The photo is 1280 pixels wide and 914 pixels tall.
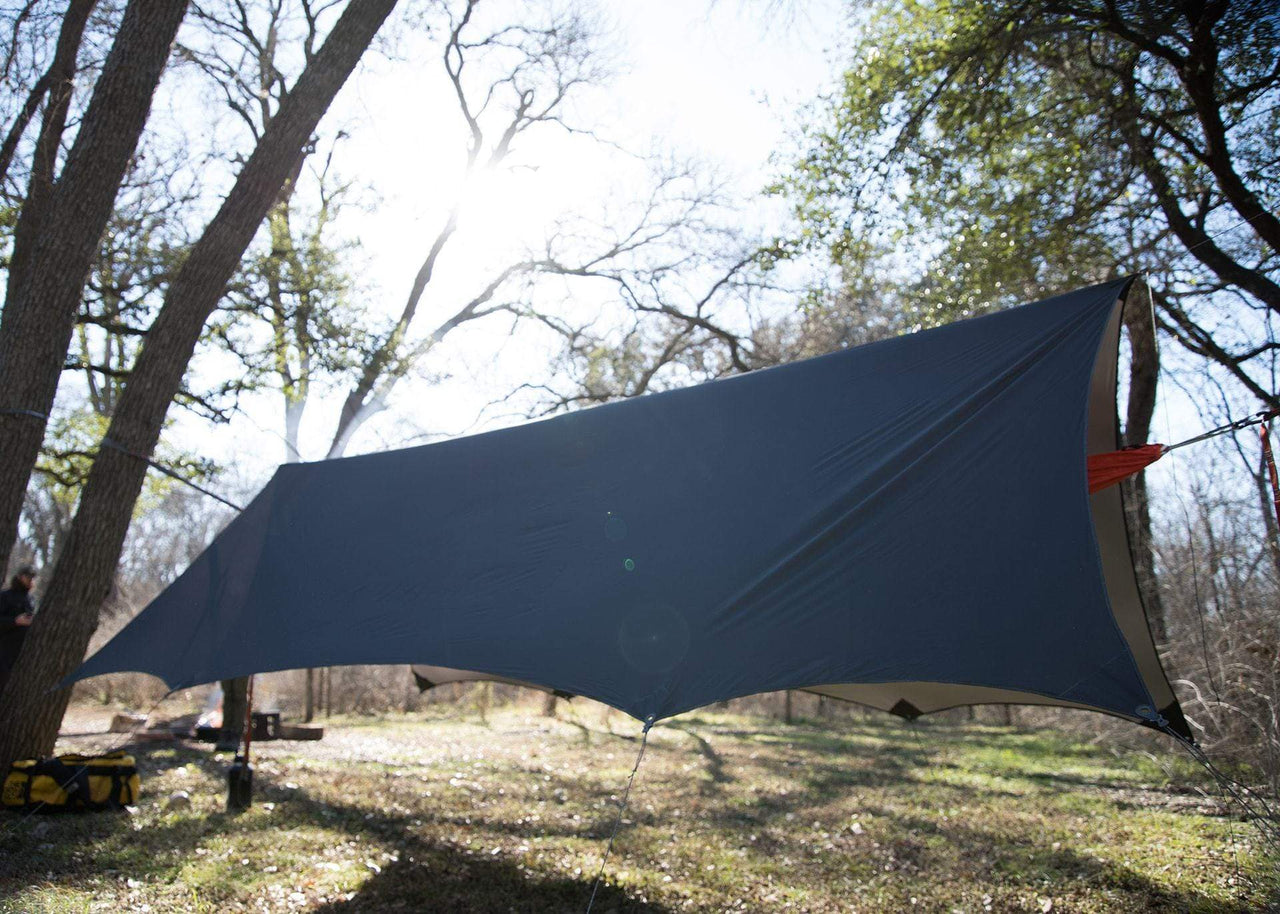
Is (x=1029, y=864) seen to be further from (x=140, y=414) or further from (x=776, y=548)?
(x=140, y=414)

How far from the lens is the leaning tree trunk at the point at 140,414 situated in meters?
5.93

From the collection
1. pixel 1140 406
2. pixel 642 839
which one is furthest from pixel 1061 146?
pixel 642 839

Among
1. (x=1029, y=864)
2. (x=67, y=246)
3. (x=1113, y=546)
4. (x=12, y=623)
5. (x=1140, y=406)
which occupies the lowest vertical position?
(x=1029, y=864)

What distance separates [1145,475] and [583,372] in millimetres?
8702

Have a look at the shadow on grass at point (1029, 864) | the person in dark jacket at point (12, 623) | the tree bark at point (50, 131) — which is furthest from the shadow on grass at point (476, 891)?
the tree bark at point (50, 131)

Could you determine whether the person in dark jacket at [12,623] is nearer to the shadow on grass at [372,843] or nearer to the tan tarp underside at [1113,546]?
the shadow on grass at [372,843]

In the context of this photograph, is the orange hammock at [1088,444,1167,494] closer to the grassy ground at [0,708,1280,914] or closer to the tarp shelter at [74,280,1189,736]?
the tarp shelter at [74,280,1189,736]

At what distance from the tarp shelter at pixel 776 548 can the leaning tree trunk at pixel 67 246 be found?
191 centimetres

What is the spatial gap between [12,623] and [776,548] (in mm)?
5476

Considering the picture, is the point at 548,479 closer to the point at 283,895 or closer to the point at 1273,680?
the point at 283,895

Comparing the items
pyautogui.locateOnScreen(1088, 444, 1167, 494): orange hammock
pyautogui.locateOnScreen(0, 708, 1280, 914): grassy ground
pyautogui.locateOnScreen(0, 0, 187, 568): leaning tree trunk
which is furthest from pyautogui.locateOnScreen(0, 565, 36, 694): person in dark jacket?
pyautogui.locateOnScreen(1088, 444, 1167, 494): orange hammock

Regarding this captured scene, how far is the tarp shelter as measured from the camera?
372 cm

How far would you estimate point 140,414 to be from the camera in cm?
643

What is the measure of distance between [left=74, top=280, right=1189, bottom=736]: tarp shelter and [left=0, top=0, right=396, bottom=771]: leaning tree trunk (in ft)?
4.08
